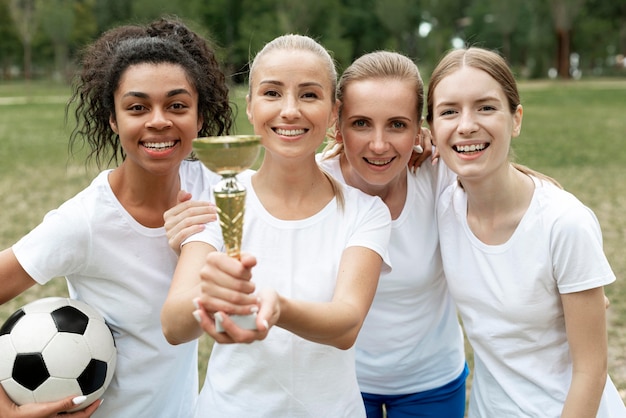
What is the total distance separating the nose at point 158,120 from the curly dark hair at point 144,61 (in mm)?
215

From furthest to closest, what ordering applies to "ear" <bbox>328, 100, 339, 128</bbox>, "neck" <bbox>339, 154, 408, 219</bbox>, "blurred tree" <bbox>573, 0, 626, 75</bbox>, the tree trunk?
1. "blurred tree" <bbox>573, 0, 626, 75</bbox>
2. the tree trunk
3. "neck" <bbox>339, 154, 408, 219</bbox>
4. "ear" <bbox>328, 100, 339, 128</bbox>

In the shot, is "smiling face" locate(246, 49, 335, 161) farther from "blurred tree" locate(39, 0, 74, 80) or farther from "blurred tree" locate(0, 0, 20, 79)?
"blurred tree" locate(0, 0, 20, 79)

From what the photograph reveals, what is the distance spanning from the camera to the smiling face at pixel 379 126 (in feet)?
8.34

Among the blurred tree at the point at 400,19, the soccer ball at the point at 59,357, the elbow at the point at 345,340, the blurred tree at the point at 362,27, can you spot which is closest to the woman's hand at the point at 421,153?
the elbow at the point at 345,340

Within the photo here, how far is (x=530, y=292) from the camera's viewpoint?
2389 millimetres

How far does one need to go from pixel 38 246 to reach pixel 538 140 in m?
16.4

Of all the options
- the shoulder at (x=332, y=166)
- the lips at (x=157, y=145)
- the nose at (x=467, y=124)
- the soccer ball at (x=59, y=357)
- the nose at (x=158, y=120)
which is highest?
the nose at (x=467, y=124)

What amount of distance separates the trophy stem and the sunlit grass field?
1.78 meters

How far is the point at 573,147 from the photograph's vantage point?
15.6 meters

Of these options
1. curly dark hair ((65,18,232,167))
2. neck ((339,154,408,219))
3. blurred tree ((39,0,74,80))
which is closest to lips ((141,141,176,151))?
curly dark hair ((65,18,232,167))

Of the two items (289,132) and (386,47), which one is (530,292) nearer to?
(289,132)

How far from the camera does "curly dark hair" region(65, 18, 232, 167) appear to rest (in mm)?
2621

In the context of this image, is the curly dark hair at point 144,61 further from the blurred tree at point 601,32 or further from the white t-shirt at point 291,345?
the blurred tree at point 601,32

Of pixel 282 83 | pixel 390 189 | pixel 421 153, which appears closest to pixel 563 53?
pixel 421 153
